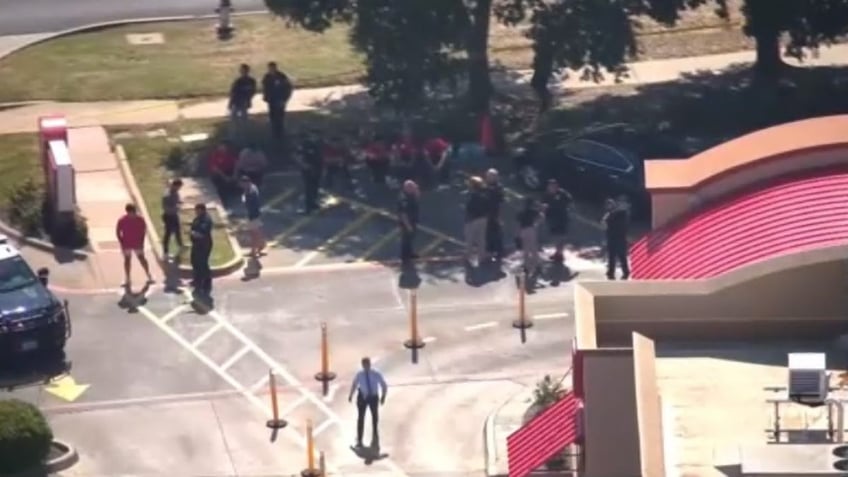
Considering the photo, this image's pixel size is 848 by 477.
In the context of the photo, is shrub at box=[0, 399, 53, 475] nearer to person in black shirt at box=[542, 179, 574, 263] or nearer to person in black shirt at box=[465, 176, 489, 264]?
person in black shirt at box=[465, 176, 489, 264]

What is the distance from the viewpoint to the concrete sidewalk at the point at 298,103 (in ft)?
166

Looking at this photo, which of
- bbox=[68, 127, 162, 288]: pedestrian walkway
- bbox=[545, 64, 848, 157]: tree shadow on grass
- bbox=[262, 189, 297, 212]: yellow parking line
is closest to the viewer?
bbox=[68, 127, 162, 288]: pedestrian walkway

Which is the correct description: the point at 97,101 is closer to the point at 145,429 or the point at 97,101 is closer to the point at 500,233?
the point at 500,233

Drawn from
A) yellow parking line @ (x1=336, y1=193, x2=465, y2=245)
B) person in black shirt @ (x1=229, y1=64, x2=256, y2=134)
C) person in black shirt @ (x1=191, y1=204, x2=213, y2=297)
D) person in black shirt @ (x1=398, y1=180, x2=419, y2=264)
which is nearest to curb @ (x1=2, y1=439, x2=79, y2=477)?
person in black shirt @ (x1=191, y1=204, x2=213, y2=297)

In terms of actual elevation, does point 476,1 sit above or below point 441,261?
above

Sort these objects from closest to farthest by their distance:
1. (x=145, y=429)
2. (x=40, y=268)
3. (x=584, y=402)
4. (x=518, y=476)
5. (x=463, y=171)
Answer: (x=584, y=402)
(x=518, y=476)
(x=145, y=429)
(x=40, y=268)
(x=463, y=171)

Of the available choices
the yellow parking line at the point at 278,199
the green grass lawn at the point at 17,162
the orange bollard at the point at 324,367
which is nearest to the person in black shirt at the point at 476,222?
the yellow parking line at the point at 278,199

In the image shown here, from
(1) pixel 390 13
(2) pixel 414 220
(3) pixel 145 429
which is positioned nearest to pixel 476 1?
(1) pixel 390 13

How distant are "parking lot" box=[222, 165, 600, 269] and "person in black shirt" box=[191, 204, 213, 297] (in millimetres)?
1642

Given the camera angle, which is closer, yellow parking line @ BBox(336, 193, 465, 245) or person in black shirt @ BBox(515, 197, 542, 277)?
person in black shirt @ BBox(515, 197, 542, 277)

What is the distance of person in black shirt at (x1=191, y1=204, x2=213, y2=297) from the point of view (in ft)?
133

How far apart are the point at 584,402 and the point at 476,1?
2079 cm

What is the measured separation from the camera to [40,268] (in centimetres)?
4175

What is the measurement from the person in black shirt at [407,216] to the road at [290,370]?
1.55 ft
